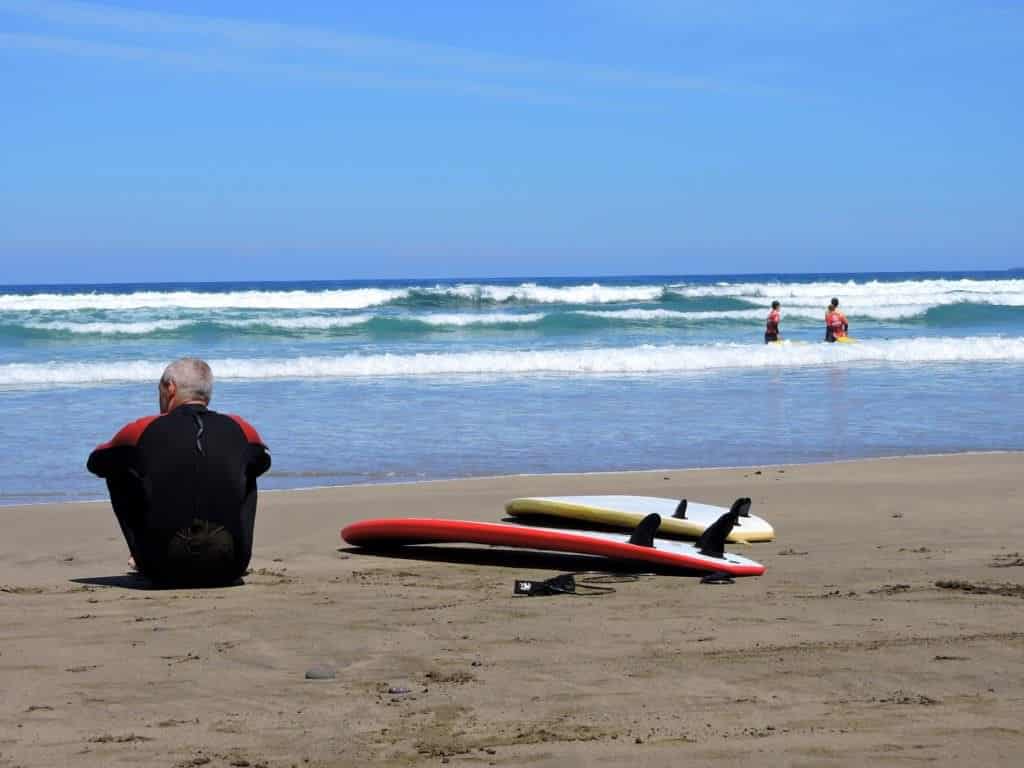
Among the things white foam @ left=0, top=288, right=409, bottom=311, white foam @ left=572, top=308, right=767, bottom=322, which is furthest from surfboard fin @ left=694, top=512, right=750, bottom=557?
white foam @ left=0, top=288, right=409, bottom=311

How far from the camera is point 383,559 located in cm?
643

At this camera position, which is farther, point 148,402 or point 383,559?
point 148,402

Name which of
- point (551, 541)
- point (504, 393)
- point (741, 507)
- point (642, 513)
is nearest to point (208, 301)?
point (504, 393)

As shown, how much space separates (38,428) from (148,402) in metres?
2.55

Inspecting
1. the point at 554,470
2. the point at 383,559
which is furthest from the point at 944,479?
the point at 383,559

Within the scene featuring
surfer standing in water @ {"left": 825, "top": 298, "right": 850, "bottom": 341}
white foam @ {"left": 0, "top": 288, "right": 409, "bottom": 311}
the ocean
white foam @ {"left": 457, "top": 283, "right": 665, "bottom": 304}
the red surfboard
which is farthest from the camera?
white foam @ {"left": 457, "top": 283, "right": 665, "bottom": 304}

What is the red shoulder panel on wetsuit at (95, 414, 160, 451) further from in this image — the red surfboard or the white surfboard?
the white surfboard

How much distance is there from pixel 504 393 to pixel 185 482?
11389mm

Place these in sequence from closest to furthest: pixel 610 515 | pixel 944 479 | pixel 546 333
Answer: pixel 610 515, pixel 944 479, pixel 546 333

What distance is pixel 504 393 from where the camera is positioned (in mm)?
16625

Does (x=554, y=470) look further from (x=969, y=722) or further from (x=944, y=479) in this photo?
(x=969, y=722)

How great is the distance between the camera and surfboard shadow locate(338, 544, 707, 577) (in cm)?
593

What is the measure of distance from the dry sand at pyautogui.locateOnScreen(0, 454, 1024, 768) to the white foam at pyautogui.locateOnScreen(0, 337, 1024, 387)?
13419 mm

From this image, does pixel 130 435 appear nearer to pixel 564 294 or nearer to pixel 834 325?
pixel 834 325
